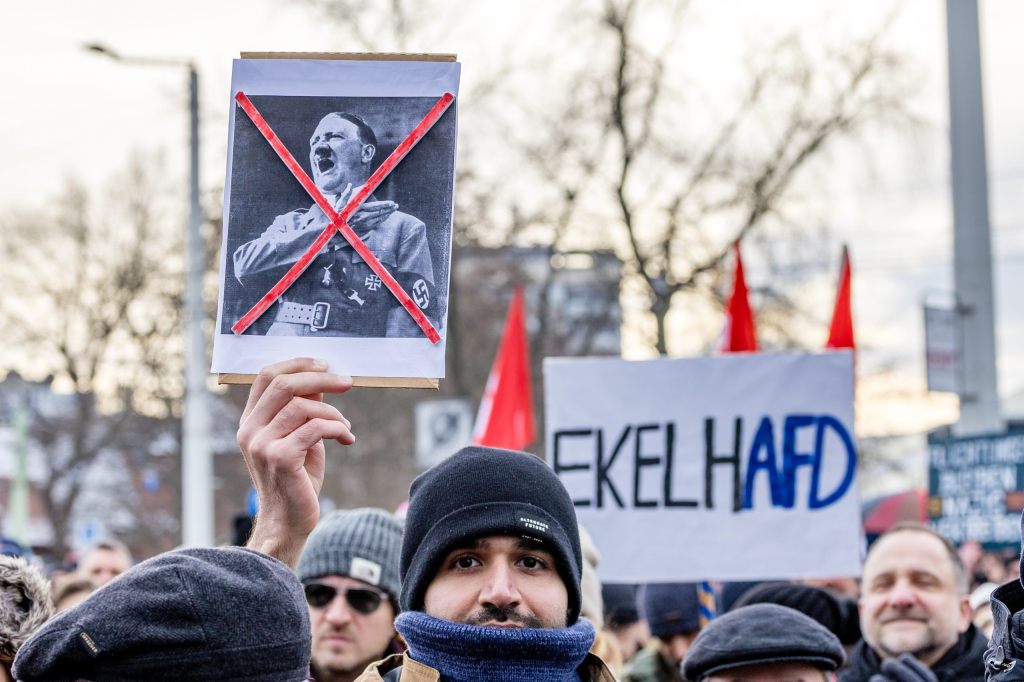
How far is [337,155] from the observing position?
3.16m

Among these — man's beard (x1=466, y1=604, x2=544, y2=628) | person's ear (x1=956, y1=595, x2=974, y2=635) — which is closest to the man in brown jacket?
man's beard (x1=466, y1=604, x2=544, y2=628)

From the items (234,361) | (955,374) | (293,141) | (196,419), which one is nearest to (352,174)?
(293,141)

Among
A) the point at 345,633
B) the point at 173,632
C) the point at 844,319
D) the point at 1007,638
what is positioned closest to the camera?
the point at 173,632

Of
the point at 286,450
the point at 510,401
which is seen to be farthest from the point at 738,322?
the point at 286,450

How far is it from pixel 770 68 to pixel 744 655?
1510 centimetres

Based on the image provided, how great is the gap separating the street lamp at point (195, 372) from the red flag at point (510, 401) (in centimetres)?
956

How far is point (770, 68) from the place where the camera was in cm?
1855

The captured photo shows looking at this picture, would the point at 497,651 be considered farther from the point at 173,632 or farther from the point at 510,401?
the point at 510,401

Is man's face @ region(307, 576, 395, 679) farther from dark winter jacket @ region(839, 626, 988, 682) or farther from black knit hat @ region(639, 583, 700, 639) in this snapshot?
black knit hat @ region(639, 583, 700, 639)

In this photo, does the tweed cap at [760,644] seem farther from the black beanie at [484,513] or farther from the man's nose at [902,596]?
the black beanie at [484,513]

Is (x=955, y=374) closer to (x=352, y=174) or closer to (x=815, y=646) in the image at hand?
(x=815, y=646)

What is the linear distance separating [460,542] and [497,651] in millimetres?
273

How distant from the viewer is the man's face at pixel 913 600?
16.6ft

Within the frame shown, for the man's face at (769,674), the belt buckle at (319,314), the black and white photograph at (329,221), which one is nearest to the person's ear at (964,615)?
the man's face at (769,674)
